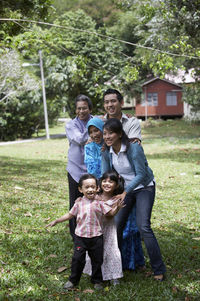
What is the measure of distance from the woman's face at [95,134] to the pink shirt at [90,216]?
0.78 m

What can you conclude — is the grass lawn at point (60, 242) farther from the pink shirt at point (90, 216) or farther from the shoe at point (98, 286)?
the pink shirt at point (90, 216)

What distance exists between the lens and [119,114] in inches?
187

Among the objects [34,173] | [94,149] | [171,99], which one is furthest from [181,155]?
[171,99]

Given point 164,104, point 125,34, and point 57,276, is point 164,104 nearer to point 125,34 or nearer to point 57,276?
point 125,34

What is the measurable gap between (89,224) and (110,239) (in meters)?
0.36

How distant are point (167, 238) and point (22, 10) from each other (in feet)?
27.9

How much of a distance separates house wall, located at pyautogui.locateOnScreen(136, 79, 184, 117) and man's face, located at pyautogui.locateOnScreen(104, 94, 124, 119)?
144 feet

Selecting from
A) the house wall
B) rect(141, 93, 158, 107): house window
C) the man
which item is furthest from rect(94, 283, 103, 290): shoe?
rect(141, 93, 158, 107): house window

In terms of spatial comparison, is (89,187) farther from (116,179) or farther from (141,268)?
(141,268)

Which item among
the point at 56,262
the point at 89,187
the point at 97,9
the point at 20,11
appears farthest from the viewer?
the point at 97,9

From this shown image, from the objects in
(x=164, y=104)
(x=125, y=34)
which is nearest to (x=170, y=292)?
(x=164, y=104)

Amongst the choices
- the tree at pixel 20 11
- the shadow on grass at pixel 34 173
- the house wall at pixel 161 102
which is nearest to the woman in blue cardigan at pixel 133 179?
the shadow on grass at pixel 34 173

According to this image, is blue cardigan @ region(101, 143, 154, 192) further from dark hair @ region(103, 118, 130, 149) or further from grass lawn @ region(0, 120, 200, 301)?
grass lawn @ region(0, 120, 200, 301)

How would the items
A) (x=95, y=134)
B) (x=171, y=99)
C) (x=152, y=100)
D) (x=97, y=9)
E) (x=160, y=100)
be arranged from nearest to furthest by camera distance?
(x=95, y=134), (x=171, y=99), (x=160, y=100), (x=152, y=100), (x=97, y=9)
